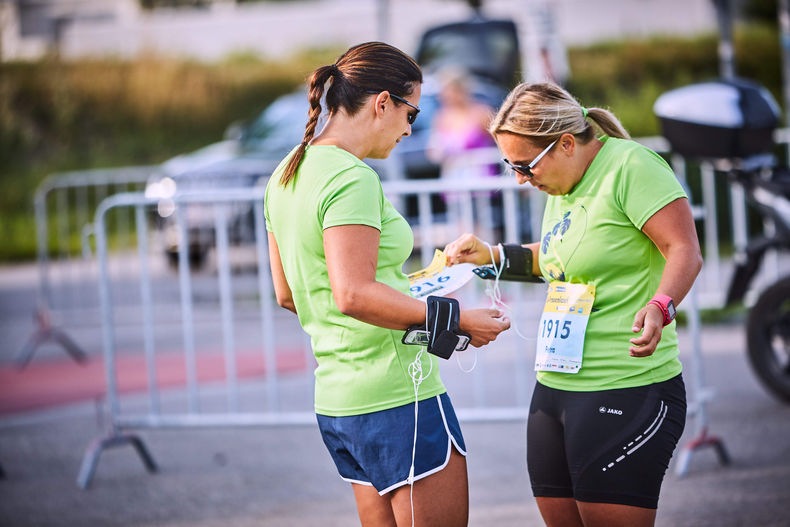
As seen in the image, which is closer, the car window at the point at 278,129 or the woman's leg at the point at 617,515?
the woman's leg at the point at 617,515

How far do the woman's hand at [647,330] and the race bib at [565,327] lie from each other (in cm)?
23

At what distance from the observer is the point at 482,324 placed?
2.42 m

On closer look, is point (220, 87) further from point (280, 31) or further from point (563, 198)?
point (563, 198)

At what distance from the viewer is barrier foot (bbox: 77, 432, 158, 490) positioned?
Result: 4863mm

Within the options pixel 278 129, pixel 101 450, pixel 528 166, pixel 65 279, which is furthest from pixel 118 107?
pixel 528 166

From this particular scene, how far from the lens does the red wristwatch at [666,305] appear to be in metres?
2.49

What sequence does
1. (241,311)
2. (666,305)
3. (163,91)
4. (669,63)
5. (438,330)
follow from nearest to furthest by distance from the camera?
(438,330) → (666,305) → (241,311) → (163,91) → (669,63)

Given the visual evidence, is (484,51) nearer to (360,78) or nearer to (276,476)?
(276,476)

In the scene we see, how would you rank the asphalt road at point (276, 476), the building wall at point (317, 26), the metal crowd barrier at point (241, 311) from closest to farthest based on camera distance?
the asphalt road at point (276, 476) < the metal crowd barrier at point (241, 311) < the building wall at point (317, 26)

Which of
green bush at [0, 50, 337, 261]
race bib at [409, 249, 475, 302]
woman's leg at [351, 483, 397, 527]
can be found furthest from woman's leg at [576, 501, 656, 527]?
green bush at [0, 50, 337, 261]

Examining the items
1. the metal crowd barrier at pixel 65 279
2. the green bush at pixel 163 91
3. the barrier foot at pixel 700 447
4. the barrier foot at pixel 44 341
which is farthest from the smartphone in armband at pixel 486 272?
the green bush at pixel 163 91

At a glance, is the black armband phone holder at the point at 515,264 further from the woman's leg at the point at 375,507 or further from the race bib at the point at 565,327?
the woman's leg at the point at 375,507

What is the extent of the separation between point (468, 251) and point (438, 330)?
2.13 feet

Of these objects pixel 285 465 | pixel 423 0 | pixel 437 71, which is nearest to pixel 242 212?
pixel 285 465
